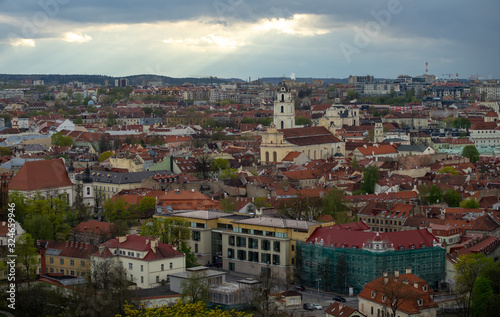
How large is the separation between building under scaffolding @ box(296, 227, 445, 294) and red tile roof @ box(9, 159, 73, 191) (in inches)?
660

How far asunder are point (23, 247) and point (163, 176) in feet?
64.4

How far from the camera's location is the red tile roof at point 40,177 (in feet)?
145

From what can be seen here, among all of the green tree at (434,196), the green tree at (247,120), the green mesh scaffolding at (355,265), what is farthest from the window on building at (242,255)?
Result: the green tree at (247,120)

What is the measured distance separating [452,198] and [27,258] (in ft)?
73.4

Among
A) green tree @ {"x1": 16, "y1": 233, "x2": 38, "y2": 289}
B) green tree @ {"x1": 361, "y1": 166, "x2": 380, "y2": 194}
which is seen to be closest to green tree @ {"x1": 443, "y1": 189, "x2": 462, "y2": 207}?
green tree @ {"x1": 361, "y1": 166, "x2": 380, "y2": 194}

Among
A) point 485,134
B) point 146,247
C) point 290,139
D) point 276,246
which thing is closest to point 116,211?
point 276,246

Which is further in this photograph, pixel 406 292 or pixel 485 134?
pixel 485 134

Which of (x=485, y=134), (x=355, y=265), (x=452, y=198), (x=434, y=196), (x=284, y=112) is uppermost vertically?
(x=284, y=112)

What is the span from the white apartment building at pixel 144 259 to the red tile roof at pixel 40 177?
46.9ft

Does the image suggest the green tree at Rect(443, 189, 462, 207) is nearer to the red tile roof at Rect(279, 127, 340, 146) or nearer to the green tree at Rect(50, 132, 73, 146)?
the red tile roof at Rect(279, 127, 340, 146)

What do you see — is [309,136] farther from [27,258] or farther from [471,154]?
[27,258]

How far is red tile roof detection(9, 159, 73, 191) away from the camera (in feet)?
145

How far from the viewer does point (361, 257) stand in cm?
3112

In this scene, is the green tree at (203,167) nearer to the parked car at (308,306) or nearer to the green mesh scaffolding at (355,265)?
the green mesh scaffolding at (355,265)
